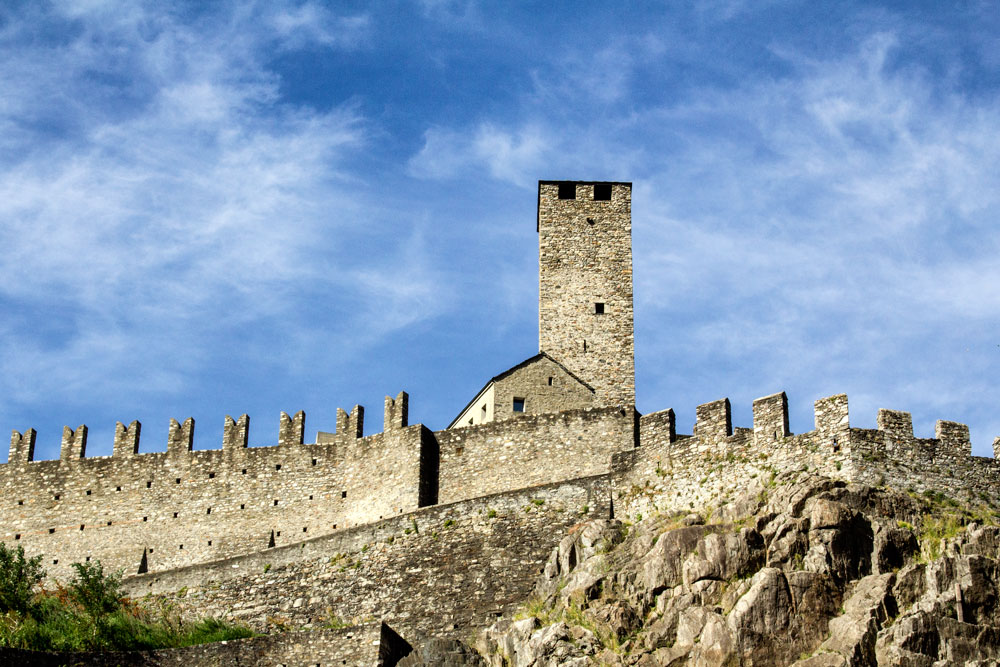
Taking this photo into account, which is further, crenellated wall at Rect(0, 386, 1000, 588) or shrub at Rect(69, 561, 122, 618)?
shrub at Rect(69, 561, 122, 618)

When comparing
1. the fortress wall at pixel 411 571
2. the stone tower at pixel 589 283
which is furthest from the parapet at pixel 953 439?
the stone tower at pixel 589 283

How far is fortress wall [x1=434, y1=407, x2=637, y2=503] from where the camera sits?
44969mm

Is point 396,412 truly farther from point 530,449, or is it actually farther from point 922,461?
point 922,461

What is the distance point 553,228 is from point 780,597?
73.5 ft

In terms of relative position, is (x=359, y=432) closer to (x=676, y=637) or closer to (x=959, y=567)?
(x=676, y=637)

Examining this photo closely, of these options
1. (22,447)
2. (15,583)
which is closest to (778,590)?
(15,583)

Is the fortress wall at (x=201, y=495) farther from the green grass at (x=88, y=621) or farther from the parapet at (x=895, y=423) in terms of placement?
the parapet at (x=895, y=423)

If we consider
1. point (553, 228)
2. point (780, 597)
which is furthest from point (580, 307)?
point (780, 597)

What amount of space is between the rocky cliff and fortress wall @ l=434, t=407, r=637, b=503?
562 centimetres

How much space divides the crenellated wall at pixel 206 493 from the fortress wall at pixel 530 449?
35.5 inches

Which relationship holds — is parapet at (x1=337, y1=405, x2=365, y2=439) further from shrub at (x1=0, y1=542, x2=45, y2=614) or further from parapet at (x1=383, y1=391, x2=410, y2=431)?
shrub at (x1=0, y1=542, x2=45, y2=614)

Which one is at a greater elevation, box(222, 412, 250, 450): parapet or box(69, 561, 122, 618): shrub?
box(222, 412, 250, 450): parapet

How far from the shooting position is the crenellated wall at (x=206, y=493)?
47.3m

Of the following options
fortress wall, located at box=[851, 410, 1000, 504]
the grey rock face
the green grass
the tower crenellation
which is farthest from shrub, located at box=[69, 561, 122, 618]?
fortress wall, located at box=[851, 410, 1000, 504]
